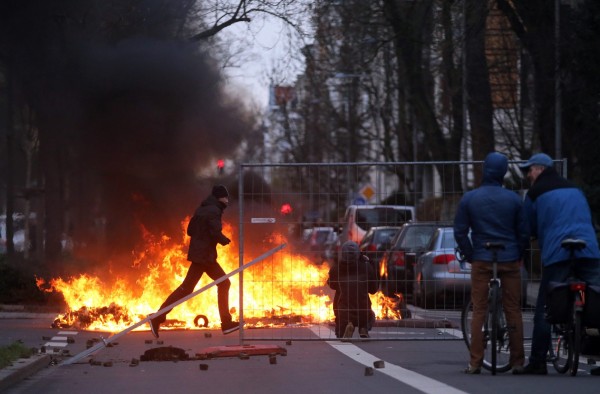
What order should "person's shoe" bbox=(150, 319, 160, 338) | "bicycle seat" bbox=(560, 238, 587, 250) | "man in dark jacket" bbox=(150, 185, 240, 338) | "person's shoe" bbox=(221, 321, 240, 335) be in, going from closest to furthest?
"bicycle seat" bbox=(560, 238, 587, 250) < "person's shoe" bbox=(150, 319, 160, 338) < "person's shoe" bbox=(221, 321, 240, 335) < "man in dark jacket" bbox=(150, 185, 240, 338)

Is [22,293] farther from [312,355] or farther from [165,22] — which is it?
[312,355]

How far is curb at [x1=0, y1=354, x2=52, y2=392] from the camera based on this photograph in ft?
31.4

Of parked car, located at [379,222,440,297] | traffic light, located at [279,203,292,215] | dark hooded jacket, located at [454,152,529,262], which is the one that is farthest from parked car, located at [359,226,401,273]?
dark hooded jacket, located at [454,152,529,262]

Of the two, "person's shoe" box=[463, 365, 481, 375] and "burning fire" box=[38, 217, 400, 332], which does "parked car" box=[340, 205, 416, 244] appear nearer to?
"burning fire" box=[38, 217, 400, 332]

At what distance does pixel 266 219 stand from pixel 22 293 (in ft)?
27.1

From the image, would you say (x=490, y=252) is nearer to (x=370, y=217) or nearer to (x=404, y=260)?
(x=404, y=260)

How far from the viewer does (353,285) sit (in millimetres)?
13141

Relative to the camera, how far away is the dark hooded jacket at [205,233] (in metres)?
14.2

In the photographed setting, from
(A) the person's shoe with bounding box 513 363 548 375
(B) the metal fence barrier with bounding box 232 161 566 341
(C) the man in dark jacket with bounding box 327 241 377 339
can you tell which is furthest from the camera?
(C) the man in dark jacket with bounding box 327 241 377 339

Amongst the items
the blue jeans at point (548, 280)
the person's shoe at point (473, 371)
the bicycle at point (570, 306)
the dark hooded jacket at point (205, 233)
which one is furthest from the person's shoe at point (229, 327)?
the bicycle at point (570, 306)

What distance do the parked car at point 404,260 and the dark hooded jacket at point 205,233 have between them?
1864 millimetres

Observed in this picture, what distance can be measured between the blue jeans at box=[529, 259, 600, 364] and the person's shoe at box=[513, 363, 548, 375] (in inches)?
1.3

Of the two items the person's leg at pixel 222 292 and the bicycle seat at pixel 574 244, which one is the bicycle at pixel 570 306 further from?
the person's leg at pixel 222 292

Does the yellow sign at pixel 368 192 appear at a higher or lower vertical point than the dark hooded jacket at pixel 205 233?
higher
